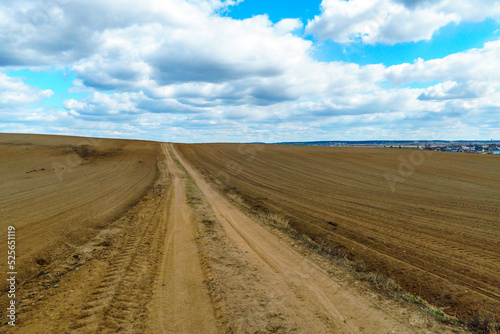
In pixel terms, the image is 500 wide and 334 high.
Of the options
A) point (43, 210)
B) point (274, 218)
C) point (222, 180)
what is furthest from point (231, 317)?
point (222, 180)

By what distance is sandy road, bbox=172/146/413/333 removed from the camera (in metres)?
4.82

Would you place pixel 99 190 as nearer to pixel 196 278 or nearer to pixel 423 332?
pixel 196 278

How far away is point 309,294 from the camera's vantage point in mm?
5824

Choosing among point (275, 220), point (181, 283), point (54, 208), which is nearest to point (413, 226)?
point (275, 220)

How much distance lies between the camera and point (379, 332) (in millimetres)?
4664

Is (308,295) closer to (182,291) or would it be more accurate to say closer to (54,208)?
(182,291)

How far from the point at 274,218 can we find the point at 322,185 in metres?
9.88

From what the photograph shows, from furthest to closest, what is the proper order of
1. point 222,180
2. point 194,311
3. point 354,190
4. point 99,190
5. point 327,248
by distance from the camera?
point 222,180, point 354,190, point 99,190, point 327,248, point 194,311

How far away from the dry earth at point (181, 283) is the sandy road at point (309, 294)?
22mm

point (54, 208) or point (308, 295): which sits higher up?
point (54, 208)

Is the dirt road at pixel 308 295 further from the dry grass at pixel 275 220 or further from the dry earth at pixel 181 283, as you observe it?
the dry grass at pixel 275 220

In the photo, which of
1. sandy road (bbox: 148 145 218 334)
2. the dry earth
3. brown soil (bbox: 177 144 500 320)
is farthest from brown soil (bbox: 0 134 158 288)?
brown soil (bbox: 177 144 500 320)

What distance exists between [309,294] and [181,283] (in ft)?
9.38

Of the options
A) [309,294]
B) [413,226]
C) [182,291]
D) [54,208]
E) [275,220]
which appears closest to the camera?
[182,291]
